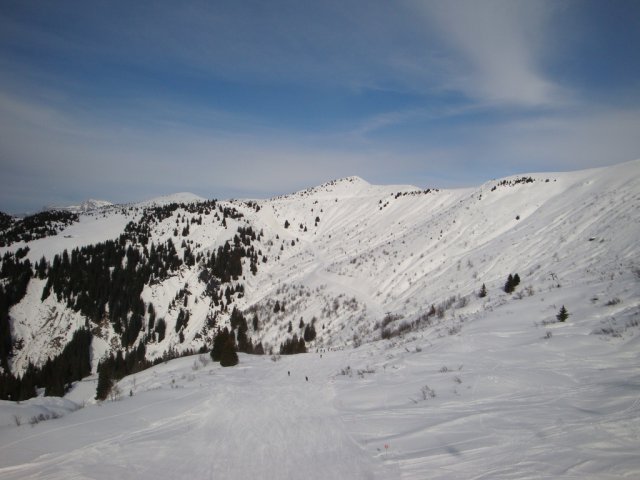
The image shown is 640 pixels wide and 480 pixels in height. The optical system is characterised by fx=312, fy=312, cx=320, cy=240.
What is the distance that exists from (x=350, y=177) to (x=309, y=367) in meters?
112

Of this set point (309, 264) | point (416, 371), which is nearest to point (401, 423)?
point (416, 371)

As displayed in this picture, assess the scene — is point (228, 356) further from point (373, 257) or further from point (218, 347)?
point (373, 257)

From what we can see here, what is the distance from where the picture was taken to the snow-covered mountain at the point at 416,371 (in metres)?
5.33

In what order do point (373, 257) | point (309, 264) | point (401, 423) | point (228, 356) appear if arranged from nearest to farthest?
point (401, 423) < point (228, 356) < point (373, 257) < point (309, 264)

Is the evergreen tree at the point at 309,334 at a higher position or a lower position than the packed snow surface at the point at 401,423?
lower

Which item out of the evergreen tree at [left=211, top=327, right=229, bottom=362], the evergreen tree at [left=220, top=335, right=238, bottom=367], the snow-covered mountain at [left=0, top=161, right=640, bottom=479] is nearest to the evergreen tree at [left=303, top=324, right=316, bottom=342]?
the snow-covered mountain at [left=0, top=161, right=640, bottom=479]

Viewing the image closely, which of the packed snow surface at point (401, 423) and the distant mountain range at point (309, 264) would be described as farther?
the distant mountain range at point (309, 264)

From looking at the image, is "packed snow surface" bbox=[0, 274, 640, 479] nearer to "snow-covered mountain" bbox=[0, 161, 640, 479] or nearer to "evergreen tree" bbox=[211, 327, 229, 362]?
"snow-covered mountain" bbox=[0, 161, 640, 479]

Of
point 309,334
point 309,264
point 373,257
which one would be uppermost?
point 309,264

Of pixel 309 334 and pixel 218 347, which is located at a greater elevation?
pixel 218 347

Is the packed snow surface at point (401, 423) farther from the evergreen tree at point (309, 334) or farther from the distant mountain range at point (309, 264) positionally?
the evergreen tree at point (309, 334)

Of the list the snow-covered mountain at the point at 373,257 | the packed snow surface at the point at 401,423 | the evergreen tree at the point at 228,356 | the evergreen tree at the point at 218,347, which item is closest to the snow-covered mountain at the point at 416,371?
the packed snow surface at the point at 401,423

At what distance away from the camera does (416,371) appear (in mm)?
10406

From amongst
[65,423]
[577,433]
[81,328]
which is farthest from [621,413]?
[81,328]
